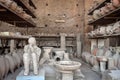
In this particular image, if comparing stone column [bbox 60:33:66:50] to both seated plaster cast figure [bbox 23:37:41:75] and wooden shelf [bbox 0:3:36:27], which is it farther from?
seated plaster cast figure [bbox 23:37:41:75]

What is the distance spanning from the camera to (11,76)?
402cm

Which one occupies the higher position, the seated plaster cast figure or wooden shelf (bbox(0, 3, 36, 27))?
wooden shelf (bbox(0, 3, 36, 27))

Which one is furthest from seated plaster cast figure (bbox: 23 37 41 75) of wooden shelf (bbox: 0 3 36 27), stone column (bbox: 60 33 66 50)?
stone column (bbox: 60 33 66 50)

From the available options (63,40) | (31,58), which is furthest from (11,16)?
(63,40)

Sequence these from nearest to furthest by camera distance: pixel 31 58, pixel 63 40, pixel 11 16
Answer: pixel 31 58 → pixel 11 16 → pixel 63 40

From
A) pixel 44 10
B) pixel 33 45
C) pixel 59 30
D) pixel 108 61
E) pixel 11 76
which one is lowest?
pixel 11 76

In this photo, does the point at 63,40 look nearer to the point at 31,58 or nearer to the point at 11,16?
the point at 11,16

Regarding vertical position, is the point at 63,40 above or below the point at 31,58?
above

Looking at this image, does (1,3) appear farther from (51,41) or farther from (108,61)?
(51,41)

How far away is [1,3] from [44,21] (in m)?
5.84

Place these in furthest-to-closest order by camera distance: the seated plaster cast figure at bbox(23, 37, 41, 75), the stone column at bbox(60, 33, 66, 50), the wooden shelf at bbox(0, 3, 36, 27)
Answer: the stone column at bbox(60, 33, 66, 50), the wooden shelf at bbox(0, 3, 36, 27), the seated plaster cast figure at bbox(23, 37, 41, 75)

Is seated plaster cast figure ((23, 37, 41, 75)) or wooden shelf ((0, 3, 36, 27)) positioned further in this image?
wooden shelf ((0, 3, 36, 27))

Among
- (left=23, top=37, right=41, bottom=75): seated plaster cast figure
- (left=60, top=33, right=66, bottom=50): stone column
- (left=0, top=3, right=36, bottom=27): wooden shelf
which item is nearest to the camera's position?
(left=23, top=37, right=41, bottom=75): seated plaster cast figure

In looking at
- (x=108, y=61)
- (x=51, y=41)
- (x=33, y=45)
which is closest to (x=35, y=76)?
(x=33, y=45)
